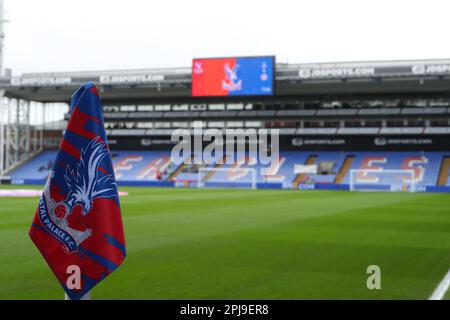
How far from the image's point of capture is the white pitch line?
275 inches

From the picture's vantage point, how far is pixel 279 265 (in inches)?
367

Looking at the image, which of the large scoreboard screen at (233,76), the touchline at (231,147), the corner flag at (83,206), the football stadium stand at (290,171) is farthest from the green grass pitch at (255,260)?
the touchline at (231,147)

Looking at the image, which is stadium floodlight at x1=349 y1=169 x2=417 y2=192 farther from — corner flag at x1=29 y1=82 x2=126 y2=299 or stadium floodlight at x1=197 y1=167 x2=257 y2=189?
corner flag at x1=29 y1=82 x2=126 y2=299

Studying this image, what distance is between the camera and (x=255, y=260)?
983 cm

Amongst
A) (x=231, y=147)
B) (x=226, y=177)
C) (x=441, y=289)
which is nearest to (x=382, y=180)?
(x=226, y=177)

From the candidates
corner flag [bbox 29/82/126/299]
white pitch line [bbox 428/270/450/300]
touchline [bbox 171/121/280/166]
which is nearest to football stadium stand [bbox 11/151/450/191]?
touchline [bbox 171/121/280/166]

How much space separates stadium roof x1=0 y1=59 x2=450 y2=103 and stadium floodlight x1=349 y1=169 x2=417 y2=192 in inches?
313

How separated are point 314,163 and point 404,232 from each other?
4484 cm

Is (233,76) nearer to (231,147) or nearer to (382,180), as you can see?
(231,147)

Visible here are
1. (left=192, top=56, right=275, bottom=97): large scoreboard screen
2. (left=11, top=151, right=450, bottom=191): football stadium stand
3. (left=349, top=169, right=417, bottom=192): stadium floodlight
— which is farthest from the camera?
(left=11, top=151, right=450, bottom=191): football stadium stand

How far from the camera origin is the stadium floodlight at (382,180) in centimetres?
5072

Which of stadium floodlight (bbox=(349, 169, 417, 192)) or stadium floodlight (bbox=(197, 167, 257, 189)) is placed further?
stadium floodlight (bbox=(197, 167, 257, 189))

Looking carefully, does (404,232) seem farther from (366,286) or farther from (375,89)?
(375,89)

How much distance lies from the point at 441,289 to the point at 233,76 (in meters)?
45.4
